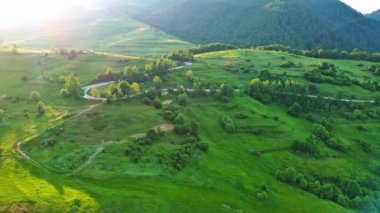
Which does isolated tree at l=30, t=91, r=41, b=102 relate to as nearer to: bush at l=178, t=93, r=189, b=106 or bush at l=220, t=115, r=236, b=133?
bush at l=178, t=93, r=189, b=106

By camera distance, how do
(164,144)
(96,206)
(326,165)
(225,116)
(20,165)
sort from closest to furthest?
(96,206)
(20,165)
(164,144)
(326,165)
(225,116)

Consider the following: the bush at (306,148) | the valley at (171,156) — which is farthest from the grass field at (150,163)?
the bush at (306,148)

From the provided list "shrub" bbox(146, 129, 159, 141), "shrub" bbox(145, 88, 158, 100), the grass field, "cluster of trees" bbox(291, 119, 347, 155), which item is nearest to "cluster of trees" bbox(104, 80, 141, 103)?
the grass field

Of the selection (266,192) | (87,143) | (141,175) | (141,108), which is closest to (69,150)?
(87,143)

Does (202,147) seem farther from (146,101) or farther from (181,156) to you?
(146,101)

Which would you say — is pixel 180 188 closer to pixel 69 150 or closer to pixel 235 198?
pixel 235 198

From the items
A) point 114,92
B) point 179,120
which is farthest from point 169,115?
point 114,92
